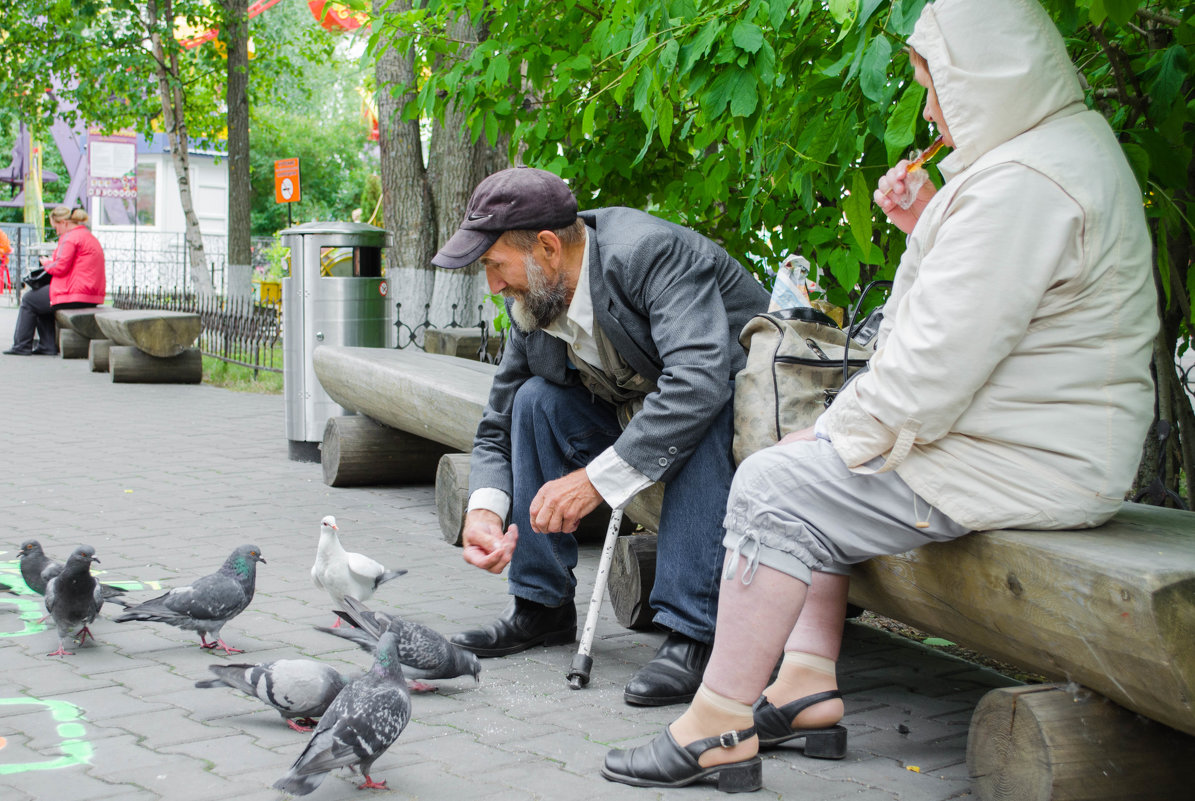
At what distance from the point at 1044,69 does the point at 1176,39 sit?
1.36 m

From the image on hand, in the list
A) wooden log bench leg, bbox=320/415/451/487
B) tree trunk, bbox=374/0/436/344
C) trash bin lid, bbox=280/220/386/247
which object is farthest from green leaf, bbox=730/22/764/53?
tree trunk, bbox=374/0/436/344

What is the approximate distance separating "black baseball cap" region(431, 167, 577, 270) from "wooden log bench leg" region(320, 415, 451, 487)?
3.52 meters

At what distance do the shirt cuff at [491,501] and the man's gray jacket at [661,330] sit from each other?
0.04 meters

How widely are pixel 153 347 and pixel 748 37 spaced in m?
A: 10.2

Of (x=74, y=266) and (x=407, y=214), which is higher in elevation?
(x=407, y=214)

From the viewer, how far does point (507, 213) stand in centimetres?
337

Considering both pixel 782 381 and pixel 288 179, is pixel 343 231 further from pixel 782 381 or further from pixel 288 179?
pixel 288 179

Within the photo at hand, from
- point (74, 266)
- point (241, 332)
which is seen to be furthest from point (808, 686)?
point (74, 266)

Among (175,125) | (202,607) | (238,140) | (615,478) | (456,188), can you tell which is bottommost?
(202,607)

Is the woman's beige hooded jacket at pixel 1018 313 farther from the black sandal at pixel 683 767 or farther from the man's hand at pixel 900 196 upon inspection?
the black sandal at pixel 683 767

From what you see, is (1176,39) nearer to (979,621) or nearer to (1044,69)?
(1044,69)

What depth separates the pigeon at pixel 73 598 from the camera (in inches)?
143

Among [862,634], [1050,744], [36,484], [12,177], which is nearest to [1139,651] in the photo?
[1050,744]

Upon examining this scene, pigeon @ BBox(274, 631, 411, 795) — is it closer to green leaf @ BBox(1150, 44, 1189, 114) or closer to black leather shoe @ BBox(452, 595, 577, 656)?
black leather shoe @ BBox(452, 595, 577, 656)
